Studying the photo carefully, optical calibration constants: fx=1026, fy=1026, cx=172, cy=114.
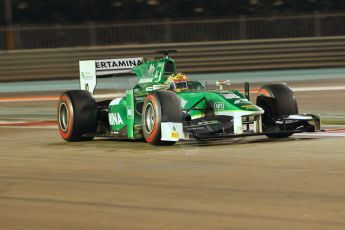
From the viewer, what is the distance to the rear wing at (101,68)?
15.3 m

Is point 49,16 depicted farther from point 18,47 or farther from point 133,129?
point 133,129

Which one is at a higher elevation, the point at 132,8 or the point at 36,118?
the point at 132,8

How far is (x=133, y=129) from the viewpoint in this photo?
1383cm

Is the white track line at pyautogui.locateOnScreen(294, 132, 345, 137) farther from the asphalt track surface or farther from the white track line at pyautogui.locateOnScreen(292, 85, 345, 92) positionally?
the white track line at pyautogui.locateOnScreen(292, 85, 345, 92)

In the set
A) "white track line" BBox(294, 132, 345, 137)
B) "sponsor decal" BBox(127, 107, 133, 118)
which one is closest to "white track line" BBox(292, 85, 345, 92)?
"white track line" BBox(294, 132, 345, 137)

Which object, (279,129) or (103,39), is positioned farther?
(103,39)

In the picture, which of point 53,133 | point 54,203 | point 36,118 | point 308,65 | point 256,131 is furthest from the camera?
point 308,65

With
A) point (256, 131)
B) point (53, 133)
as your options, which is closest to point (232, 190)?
point (256, 131)

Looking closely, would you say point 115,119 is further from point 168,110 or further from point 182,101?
point 168,110

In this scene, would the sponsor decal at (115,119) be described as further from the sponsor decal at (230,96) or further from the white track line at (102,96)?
the white track line at (102,96)

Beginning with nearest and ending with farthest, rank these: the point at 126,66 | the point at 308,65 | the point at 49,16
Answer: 1. the point at 126,66
2. the point at 308,65
3. the point at 49,16

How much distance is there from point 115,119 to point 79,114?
54 centimetres

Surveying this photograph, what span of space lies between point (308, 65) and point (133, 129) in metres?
18.4

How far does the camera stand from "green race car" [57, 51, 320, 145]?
1291 centimetres
